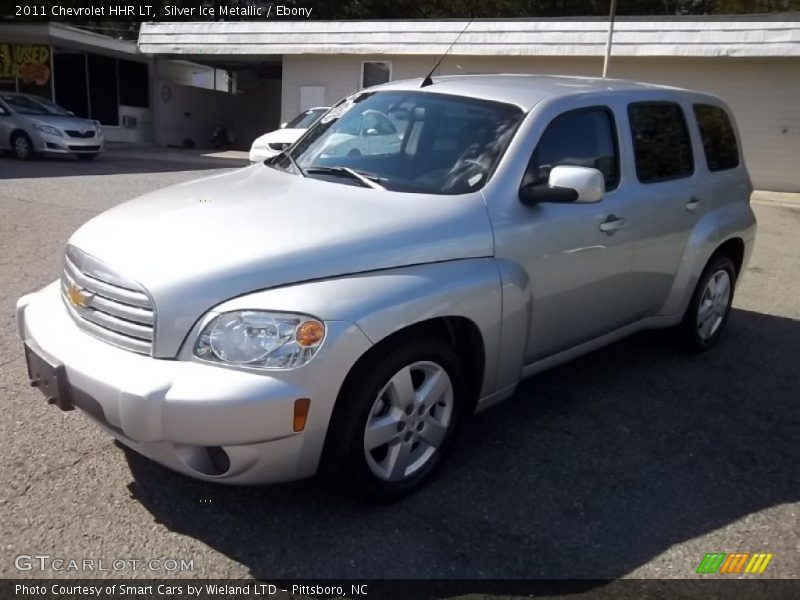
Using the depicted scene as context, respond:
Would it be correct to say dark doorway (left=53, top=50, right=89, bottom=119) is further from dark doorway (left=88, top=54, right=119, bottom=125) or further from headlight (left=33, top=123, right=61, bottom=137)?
headlight (left=33, top=123, right=61, bottom=137)

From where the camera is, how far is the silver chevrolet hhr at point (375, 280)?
2699 mm

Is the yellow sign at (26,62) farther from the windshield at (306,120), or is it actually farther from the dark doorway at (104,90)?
the windshield at (306,120)

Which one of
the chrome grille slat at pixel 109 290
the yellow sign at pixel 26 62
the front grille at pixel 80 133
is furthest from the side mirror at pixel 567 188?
the yellow sign at pixel 26 62

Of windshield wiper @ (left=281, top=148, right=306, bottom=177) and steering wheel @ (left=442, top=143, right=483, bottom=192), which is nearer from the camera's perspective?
steering wheel @ (left=442, top=143, right=483, bottom=192)

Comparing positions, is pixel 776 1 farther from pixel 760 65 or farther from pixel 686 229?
pixel 686 229

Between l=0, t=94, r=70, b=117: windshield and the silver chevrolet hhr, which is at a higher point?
the silver chevrolet hhr

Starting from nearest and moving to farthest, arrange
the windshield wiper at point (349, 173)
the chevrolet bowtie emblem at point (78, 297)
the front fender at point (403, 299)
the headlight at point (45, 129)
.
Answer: the front fender at point (403, 299) < the chevrolet bowtie emblem at point (78, 297) < the windshield wiper at point (349, 173) < the headlight at point (45, 129)

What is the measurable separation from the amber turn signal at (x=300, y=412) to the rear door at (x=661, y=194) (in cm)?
240

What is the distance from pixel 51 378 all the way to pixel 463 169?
207 centimetres

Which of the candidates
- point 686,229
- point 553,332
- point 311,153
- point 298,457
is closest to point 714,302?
point 686,229

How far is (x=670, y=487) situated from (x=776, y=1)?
3520cm

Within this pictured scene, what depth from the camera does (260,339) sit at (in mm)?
2693

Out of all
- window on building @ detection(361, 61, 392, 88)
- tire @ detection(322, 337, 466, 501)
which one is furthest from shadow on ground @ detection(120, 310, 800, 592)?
window on building @ detection(361, 61, 392, 88)

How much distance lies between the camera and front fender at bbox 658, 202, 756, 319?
15.7 ft
